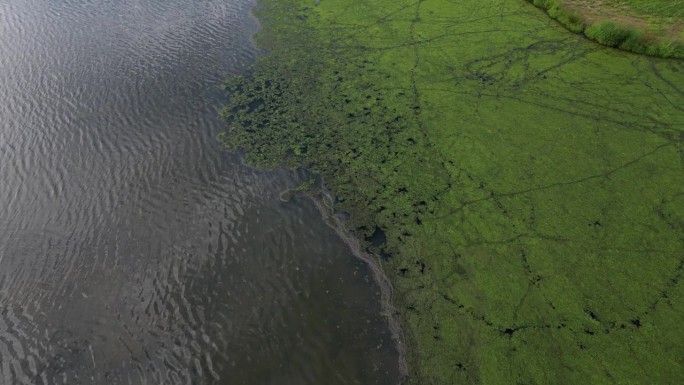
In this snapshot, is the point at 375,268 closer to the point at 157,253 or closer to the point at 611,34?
the point at 157,253

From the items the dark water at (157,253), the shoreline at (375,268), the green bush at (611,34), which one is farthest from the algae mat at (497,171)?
the dark water at (157,253)

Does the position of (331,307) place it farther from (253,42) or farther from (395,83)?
(253,42)

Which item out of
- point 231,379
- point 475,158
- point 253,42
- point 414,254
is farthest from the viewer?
point 253,42

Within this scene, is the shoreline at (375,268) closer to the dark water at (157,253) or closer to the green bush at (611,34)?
the dark water at (157,253)

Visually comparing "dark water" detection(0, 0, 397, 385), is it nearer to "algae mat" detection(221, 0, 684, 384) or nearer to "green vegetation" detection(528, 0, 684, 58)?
"algae mat" detection(221, 0, 684, 384)

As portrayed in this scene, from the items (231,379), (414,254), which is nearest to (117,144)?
(231,379)
